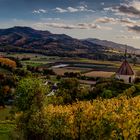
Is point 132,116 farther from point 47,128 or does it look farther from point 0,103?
point 0,103

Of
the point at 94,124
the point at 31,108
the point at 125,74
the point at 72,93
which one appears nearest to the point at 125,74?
the point at 125,74

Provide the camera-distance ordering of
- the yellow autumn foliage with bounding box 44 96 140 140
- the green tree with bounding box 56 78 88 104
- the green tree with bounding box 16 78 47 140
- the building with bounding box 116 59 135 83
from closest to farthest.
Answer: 1. the yellow autumn foliage with bounding box 44 96 140 140
2. the green tree with bounding box 16 78 47 140
3. the green tree with bounding box 56 78 88 104
4. the building with bounding box 116 59 135 83

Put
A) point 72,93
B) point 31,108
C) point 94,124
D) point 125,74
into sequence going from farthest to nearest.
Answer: point 125,74 → point 72,93 → point 31,108 → point 94,124

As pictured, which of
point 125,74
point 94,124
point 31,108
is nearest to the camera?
point 94,124

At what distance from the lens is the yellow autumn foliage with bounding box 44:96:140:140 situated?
178 ft

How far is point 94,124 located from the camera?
5591 cm

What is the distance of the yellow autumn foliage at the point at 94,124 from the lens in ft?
178

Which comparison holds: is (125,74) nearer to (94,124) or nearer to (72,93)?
(72,93)

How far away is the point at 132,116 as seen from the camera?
57.0 metres

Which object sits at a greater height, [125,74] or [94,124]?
[125,74]

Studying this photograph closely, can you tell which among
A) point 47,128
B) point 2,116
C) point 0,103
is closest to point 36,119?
point 47,128

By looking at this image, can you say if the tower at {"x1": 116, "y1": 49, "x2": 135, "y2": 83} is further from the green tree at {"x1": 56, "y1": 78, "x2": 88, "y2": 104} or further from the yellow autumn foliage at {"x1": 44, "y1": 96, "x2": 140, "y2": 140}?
the yellow autumn foliage at {"x1": 44, "y1": 96, "x2": 140, "y2": 140}

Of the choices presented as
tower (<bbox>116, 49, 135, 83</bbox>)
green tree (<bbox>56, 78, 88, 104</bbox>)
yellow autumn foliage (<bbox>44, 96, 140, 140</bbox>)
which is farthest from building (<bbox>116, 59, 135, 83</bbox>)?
yellow autumn foliage (<bbox>44, 96, 140, 140</bbox>)

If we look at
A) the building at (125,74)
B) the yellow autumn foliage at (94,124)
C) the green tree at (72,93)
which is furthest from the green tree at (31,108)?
the building at (125,74)
